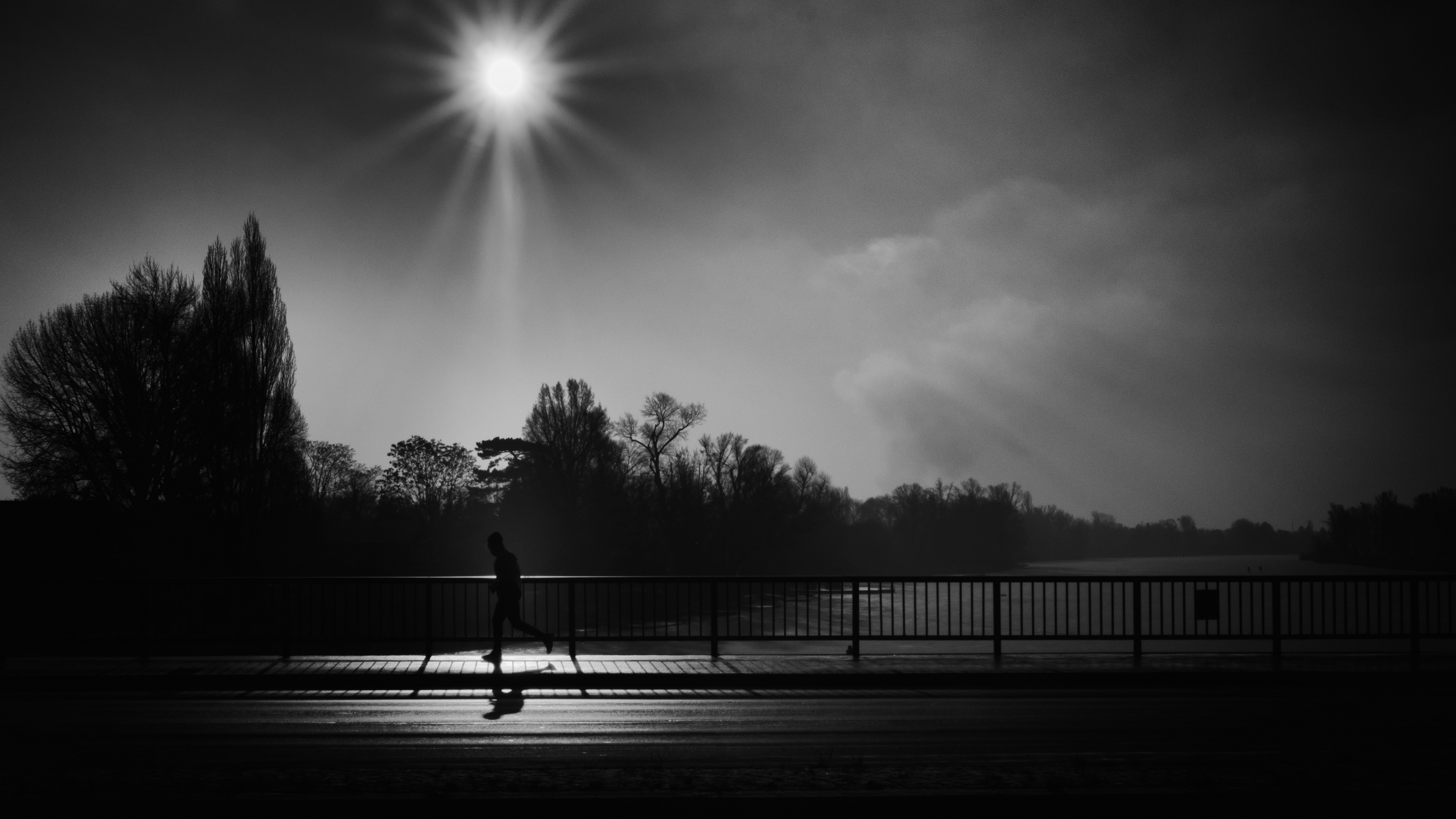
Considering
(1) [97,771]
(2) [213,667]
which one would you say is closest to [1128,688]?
(1) [97,771]

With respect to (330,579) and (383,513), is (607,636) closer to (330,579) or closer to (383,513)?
(330,579)

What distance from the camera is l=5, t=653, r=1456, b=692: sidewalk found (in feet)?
42.7

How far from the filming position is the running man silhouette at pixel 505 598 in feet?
45.7

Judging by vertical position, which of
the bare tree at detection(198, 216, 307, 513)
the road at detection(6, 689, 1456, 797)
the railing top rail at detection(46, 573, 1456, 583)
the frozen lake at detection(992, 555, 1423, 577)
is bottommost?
the frozen lake at detection(992, 555, 1423, 577)

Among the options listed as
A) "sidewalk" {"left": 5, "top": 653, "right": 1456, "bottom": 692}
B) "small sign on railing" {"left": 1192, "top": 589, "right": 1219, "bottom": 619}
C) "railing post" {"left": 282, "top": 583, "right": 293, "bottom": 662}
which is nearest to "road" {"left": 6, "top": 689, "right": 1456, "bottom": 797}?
"sidewalk" {"left": 5, "top": 653, "right": 1456, "bottom": 692}

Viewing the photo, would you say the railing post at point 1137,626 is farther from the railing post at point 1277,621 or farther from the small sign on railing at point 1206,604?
the railing post at point 1277,621

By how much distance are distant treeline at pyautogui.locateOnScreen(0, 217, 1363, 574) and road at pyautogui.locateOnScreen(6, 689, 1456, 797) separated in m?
26.6

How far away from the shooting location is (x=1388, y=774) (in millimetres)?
7547

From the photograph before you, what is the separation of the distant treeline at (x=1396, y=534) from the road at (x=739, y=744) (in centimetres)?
12496

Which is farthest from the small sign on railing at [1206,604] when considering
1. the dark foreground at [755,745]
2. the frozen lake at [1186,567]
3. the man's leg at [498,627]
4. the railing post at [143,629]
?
the frozen lake at [1186,567]

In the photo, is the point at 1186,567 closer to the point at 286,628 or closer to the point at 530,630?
the point at 530,630

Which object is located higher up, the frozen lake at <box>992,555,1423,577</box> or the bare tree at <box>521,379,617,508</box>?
the bare tree at <box>521,379,617,508</box>

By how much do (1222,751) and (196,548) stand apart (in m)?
41.8

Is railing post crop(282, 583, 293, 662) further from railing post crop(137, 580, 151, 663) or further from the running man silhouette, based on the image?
the running man silhouette
